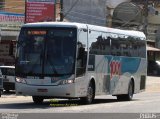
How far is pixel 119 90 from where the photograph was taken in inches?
1094

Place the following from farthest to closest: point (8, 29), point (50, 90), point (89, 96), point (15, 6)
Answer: point (15, 6), point (8, 29), point (89, 96), point (50, 90)

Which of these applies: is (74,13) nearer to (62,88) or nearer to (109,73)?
(109,73)

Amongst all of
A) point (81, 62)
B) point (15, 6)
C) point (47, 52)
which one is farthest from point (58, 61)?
point (15, 6)

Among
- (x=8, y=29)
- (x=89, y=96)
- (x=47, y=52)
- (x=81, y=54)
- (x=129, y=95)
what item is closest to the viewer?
(x=47, y=52)

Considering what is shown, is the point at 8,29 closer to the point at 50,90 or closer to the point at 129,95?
the point at 129,95

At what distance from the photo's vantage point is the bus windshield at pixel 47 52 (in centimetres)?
2219

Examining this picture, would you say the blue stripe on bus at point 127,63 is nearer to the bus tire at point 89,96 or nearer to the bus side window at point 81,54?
the bus tire at point 89,96

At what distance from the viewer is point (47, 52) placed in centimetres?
2236

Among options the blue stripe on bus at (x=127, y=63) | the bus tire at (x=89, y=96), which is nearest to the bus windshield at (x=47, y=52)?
the bus tire at (x=89, y=96)

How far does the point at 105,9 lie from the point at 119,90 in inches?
1213

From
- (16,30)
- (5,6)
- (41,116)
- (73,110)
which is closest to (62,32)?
(73,110)

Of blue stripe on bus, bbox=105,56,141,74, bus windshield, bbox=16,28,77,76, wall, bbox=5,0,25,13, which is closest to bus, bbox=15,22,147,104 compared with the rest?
bus windshield, bbox=16,28,77,76

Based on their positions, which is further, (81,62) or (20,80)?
(81,62)

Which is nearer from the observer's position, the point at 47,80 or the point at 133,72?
the point at 47,80
